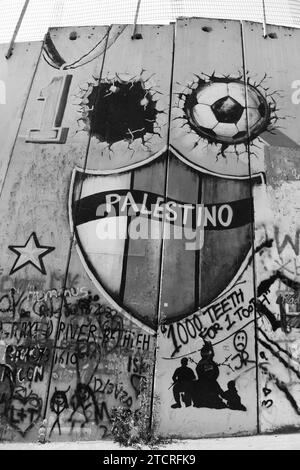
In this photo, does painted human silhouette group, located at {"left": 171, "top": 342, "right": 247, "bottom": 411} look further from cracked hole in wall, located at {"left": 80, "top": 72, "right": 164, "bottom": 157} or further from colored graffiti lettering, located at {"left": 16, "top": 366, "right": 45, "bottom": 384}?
cracked hole in wall, located at {"left": 80, "top": 72, "right": 164, "bottom": 157}

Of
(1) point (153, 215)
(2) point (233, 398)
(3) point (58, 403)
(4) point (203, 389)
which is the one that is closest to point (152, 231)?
(1) point (153, 215)

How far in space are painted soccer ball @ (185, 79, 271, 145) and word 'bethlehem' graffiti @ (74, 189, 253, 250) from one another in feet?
4.15

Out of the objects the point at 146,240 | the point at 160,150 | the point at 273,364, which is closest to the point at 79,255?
the point at 146,240

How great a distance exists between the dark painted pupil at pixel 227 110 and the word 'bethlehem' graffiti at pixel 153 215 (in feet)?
5.10

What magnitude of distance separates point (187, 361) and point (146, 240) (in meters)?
1.88

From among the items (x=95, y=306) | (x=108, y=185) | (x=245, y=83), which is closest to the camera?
→ (x=95, y=306)

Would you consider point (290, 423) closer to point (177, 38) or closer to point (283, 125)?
point (283, 125)

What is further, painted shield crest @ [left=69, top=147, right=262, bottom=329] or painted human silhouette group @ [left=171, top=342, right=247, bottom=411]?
painted shield crest @ [left=69, top=147, right=262, bottom=329]

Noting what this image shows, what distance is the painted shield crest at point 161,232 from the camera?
642cm

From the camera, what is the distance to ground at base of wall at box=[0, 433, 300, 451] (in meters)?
5.29

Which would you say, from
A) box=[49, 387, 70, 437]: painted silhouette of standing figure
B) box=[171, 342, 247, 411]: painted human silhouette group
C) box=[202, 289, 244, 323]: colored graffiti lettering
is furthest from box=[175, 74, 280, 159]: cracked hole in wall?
box=[49, 387, 70, 437]: painted silhouette of standing figure

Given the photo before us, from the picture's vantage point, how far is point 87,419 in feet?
19.3

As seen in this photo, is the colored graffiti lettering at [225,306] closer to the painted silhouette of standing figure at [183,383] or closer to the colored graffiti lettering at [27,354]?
the painted silhouette of standing figure at [183,383]

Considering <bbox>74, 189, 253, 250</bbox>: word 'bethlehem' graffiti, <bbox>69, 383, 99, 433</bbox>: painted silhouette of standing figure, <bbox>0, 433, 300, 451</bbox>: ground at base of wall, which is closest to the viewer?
<bbox>0, 433, 300, 451</bbox>: ground at base of wall
